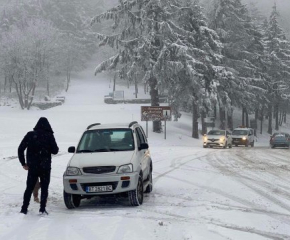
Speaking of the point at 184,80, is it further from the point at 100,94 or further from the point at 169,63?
the point at 100,94

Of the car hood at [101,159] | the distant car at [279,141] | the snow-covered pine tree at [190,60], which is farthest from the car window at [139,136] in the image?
the distant car at [279,141]

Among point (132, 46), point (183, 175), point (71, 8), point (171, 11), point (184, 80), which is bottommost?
point (183, 175)

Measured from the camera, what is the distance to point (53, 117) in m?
49.1

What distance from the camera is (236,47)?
171 feet

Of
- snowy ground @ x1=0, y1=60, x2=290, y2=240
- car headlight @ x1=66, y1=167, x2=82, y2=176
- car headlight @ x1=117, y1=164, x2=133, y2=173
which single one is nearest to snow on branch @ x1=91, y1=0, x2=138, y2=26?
snowy ground @ x1=0, y1=60, x2=290, y2=240

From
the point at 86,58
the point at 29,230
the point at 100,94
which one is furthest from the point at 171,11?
the point at 86,58

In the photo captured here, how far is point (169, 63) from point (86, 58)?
89172 mm

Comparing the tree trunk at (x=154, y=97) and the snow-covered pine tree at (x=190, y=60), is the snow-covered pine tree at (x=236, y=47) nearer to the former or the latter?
the snow-covered pine tree at (x=190, y=60)

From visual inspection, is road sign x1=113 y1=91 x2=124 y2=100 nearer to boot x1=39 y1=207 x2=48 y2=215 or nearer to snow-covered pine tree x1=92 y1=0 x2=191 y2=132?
snow-covered pine tree x1=92 y1=0 x2=191 y2=132

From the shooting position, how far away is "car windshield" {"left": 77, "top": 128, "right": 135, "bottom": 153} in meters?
10.5

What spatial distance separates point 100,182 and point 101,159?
22.8 inches

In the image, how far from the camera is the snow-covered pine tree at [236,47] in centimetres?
5034

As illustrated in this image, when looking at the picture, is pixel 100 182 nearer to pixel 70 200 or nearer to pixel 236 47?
pixel 70 200

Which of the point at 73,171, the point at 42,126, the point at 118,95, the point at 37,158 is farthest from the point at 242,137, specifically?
the point at 118,95
